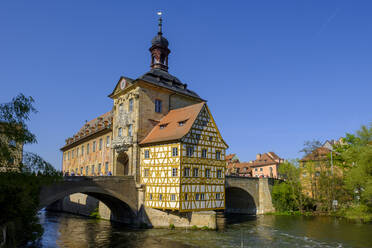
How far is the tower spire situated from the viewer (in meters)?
36.2

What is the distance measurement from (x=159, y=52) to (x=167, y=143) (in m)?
14.5

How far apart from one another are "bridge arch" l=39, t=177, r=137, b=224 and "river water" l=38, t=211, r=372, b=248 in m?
1.57

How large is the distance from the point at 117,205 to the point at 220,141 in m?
11.8

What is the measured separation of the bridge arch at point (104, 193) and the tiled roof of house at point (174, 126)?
4.93 m

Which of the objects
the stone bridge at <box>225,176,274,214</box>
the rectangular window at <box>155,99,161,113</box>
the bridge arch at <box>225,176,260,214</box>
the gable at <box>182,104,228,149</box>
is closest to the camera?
the gable at <box>182,104,228,149</box>

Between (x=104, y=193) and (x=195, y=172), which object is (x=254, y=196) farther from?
(x=104, y=193)

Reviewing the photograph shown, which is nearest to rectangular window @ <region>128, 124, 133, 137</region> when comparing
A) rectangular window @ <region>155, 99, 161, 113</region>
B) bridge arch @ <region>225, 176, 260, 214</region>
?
rectangular window @ <region>155, 99, 161, 113</region>

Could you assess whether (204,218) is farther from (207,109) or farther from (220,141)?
(207,109)

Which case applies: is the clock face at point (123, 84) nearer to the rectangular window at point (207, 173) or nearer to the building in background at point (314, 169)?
the rectangular window at point (207, 173)

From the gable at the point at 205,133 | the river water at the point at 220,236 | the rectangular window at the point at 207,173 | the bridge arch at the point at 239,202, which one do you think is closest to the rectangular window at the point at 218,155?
the gable at the point at 205,133

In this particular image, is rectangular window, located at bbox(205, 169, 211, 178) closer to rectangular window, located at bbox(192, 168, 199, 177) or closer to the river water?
rectangular window, located at bbox(192, 168, 199, 177)

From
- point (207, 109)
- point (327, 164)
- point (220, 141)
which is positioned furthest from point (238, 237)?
point (327, 164)

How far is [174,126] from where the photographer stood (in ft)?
91.6

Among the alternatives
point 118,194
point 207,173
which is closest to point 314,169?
point 207,173
